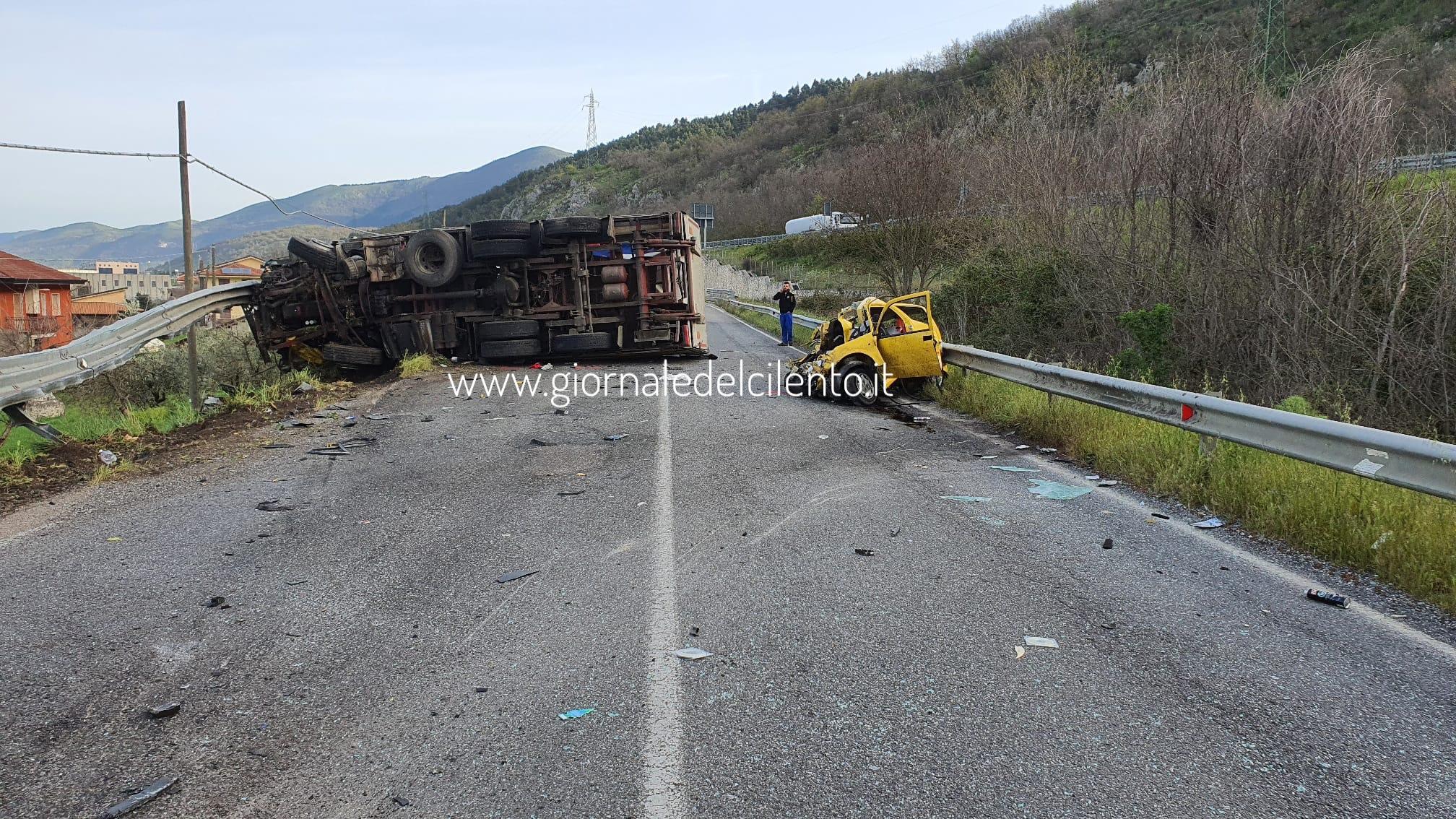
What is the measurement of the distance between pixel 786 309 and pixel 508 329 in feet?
28.7

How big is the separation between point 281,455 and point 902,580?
6486 mm

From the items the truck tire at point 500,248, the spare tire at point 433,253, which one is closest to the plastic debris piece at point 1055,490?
the truck tire at point 500,248

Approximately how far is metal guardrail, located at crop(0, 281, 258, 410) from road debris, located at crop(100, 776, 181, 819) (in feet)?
21.0

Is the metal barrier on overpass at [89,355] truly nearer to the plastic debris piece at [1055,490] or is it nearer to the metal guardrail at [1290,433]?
the plastic debris piece at [1055,490]

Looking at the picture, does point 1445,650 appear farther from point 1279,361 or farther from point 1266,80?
point 1266,80

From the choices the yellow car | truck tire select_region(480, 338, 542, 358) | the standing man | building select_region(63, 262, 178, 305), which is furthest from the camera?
building select_region(63, 262, 178, 305)

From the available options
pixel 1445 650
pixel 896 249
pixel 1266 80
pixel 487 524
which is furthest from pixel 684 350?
pixel 1445 650

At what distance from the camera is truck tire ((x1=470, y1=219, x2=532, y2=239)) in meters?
16.4

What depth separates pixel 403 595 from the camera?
512 cm

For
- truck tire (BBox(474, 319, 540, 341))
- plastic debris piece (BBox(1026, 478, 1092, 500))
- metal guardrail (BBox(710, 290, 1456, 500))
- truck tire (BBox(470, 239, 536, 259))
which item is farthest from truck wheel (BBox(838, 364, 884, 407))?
truck tire (BBox(470, 239, 536, 259))

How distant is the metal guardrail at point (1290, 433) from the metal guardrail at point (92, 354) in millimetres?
9909

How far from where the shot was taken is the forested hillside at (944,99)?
16906 mm

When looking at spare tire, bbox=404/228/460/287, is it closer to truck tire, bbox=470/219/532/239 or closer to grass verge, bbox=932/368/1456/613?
truck tire, bbox=470/219/532/239

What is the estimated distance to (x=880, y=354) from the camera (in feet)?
44.3
